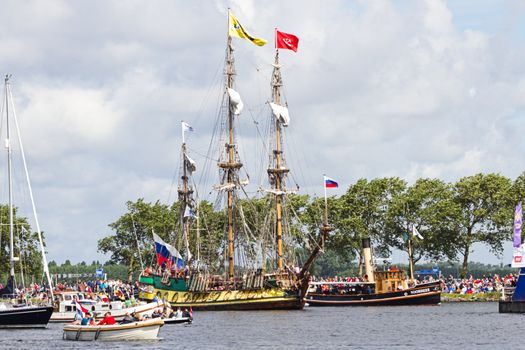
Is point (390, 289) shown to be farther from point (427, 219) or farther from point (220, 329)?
point (220, 329)

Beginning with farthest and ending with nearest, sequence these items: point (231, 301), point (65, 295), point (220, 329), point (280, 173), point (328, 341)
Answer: point (280, 173) < point (231, 301) < point (65, 295) < point (220, 329) < point (328, 341)

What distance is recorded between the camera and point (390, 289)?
14775 cm

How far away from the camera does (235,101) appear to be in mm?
146750

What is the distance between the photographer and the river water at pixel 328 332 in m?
87.9

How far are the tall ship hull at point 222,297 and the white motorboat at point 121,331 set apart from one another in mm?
35218

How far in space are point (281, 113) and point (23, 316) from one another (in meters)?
53.0

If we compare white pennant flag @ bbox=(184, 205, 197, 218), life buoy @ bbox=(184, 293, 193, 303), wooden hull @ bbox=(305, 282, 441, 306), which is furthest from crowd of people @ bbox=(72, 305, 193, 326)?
wooden hull @ bbox=(305, 282, 441, 306)

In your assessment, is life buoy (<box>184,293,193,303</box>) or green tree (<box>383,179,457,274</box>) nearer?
life buoy (<box>184,293,193,303</box>)

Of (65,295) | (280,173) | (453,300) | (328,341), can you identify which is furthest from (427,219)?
(328,341)

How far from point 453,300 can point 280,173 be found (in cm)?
2890

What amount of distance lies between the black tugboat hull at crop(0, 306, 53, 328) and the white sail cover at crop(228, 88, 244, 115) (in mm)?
49176

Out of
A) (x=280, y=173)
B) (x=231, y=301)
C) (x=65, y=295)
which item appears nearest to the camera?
(x=65, y=295)

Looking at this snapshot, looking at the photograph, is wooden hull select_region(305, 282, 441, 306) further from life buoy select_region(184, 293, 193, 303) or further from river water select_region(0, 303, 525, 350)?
life buoy select_region(184, 293, 193, 303)

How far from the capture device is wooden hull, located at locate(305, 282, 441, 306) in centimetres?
14562
